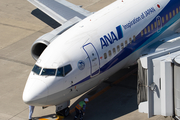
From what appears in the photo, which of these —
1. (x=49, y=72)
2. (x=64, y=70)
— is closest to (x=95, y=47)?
(x=64, y=70)

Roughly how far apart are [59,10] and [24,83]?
6.92 metres

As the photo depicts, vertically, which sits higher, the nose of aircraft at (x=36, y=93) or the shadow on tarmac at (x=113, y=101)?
the nose of aircraft at (x=36, y=93)

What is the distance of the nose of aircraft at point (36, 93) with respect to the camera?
1298cm

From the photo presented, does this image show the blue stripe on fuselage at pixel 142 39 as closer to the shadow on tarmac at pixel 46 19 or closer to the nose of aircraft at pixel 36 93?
the nose of aircraft at pixel 36 93

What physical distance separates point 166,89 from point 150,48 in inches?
244

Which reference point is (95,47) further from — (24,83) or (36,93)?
(24,83)

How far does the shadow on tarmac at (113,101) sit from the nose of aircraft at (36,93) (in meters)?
2.46

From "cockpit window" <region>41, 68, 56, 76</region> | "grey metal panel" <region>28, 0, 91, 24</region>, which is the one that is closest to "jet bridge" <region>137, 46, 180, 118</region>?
"cockpit window" <region>41, 68, 56, 76</region>

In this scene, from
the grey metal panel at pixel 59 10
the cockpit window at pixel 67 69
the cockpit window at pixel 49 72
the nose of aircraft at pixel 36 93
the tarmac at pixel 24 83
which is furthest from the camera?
the grey metal panel at pixel 59 10

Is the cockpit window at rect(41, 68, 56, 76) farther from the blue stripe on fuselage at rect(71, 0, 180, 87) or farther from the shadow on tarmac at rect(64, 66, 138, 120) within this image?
the shadow on tarmac at rect(64, 66, 138, 120)

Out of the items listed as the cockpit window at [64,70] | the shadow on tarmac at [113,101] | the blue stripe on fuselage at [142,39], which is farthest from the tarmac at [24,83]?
the cockpit window at [64,70]

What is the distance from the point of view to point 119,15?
1616 centimetres

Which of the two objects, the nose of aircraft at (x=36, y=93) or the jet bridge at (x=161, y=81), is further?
the nose of aircraft at (x=36, y=93)

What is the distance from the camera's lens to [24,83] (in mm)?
18219
